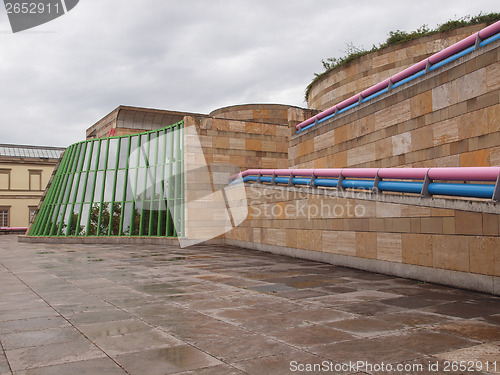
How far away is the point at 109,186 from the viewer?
2680 cm

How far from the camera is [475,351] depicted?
5324 mm

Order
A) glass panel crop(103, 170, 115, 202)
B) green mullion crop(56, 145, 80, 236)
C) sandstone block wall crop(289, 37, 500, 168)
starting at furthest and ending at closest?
green mullion crop(56, 145, 80, 236), glass panel crop(103, 170, 115, 202), sandstone block wall crop(289, 37, 500, 168)

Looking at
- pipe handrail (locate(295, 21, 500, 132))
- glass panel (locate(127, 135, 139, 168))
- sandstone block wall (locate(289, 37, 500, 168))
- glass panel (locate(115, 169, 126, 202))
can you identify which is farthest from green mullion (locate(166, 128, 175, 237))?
sandstone block wall (locate(289, 37, 500, 168))

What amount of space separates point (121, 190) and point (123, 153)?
2.37 metres

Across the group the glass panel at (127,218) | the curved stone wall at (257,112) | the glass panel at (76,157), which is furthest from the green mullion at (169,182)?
the glass panel at (76,157)

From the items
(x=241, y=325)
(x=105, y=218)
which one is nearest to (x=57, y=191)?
(x=105, y=218)

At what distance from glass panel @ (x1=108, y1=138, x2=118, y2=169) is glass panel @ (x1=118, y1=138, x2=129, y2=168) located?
410 mm

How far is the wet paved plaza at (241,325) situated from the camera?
198 inches

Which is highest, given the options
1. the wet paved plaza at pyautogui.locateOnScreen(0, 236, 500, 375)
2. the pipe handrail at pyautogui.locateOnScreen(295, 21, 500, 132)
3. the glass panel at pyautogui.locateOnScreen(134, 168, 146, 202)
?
the pipe handrail at pyautogui.locateOnScreen(295, 21, 500, 132)

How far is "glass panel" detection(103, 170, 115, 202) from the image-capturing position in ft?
86.8

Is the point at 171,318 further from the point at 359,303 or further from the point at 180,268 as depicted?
the point at 180,268

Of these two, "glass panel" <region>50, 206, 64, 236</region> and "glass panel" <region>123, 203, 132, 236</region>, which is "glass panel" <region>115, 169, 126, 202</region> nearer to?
"glass panel" <region>123, 203, 132, 236</region>

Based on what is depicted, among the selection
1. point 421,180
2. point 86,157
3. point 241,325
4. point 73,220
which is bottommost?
point 241,325

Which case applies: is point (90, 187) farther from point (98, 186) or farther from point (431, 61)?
point (431, 61)
